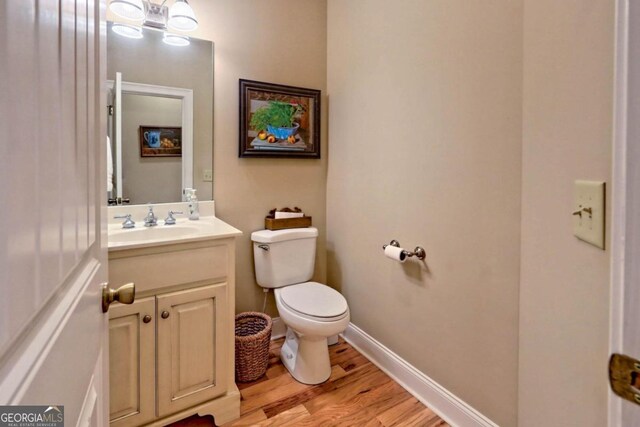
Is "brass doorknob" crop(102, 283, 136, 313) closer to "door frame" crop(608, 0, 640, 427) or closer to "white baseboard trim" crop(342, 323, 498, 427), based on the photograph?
"door frame" crop(608, 0, 640, 427)

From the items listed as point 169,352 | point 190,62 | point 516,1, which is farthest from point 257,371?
point 516,1

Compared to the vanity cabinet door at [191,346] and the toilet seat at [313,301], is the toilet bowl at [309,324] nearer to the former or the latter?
the toilet seat at [313,301]

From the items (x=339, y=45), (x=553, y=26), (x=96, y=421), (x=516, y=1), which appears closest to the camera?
(x=96, y=421)

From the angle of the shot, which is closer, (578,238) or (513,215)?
(578,238)

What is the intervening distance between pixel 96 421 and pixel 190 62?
5.99ft

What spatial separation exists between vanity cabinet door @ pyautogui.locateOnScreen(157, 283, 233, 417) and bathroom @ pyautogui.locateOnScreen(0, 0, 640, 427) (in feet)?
2.09

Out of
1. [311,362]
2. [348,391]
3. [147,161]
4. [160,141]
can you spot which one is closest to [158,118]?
[160,141]

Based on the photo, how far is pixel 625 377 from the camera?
1.21ft

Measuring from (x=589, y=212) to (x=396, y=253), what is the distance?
108 centimetres

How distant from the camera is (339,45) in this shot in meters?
2.19

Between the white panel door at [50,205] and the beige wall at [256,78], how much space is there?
144 cm

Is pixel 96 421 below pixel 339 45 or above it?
below

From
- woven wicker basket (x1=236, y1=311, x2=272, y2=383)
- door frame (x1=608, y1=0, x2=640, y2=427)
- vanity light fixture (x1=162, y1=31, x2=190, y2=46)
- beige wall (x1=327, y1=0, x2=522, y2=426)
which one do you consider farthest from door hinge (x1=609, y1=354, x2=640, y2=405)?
vanity light fixture (x1=162, y1=31, x2=190, y2=46)

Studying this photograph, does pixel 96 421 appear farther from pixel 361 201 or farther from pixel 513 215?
pixel 361 201
